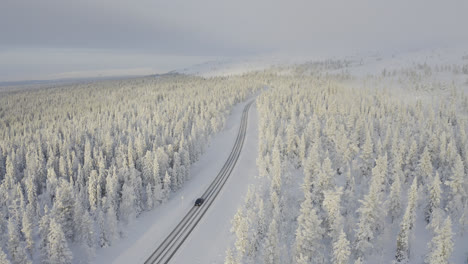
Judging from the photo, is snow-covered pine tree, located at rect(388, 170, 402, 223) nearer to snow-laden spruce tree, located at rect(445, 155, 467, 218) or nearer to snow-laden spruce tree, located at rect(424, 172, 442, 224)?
snow-laden spruce tree, located at rect(424, 172, 442, 224)

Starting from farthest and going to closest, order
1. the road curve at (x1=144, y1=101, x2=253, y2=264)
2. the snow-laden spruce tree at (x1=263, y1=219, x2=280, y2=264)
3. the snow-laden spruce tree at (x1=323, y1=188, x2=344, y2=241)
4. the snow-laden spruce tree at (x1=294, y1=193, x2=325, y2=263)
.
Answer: the road curve at (x1=144, y1=101, x2=253, y2=264) < the snow-laden spruce tree at (x1=323, y1=188, x2=344, y2=241) < the snow-laden spruce tree at (x1=294, y1=193, x2=325, y2=263) < the snow-laden spruce tree at (x1=263, y1=219, x2=280, y2=264)

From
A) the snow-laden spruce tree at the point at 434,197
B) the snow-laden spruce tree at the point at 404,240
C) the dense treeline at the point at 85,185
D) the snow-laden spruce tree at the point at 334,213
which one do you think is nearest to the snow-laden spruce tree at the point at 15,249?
the dense treeline at the point at 85,185

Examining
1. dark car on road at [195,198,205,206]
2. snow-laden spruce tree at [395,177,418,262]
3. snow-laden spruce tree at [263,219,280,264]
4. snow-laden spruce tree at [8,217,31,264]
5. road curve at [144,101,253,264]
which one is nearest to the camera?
snow-laden spruce tree at [263,219,280,264]

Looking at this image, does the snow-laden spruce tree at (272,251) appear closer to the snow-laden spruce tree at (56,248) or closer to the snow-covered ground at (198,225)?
the snow-covered ground at (198,225)

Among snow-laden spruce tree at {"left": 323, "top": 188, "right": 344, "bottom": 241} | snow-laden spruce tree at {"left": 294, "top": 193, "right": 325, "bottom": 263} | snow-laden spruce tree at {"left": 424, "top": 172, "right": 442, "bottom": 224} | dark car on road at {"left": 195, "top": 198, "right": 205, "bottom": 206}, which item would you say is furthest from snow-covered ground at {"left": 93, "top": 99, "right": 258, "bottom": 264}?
snow-laden spruce tree at {"left": 424, "top": 172, "right": 442, "bottom": 224}

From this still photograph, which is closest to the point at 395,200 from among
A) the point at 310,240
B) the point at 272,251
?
the point at 310,240

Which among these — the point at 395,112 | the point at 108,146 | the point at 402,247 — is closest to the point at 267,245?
the point at 402,247

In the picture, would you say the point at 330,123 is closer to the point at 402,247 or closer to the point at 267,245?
the point at 402,247

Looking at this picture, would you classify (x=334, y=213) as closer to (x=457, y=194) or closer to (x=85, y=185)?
(x=457, y=194)
